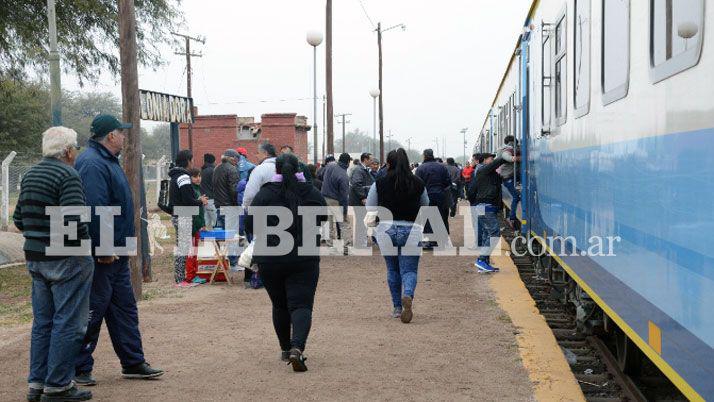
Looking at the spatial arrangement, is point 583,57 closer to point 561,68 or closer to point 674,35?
point 561,68

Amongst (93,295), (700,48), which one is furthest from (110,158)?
(700,48)

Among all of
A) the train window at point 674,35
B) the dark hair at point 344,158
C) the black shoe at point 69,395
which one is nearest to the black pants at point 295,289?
the black shoe at point 69,395

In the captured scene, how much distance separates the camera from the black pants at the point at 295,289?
23.6 feet

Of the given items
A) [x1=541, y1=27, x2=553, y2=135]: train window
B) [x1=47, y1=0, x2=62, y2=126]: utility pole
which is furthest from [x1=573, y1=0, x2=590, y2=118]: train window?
[x1=47, y1=0, x2=62, y2=126]: utility pole

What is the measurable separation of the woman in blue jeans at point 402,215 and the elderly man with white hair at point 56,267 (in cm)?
397

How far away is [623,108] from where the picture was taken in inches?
217

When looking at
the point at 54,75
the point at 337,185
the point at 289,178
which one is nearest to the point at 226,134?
the point at 337,185

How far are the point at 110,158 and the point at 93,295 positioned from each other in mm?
1010

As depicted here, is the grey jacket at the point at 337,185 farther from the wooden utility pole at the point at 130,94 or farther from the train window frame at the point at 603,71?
the train window frame at the point at 603,71

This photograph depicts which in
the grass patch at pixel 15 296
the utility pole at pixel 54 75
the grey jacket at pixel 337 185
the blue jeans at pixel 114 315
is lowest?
the grass patch at pixel 15 296

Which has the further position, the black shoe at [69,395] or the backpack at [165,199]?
the backpack at [165,199]

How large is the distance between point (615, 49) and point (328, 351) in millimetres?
3730

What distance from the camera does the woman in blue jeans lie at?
31.0 feet

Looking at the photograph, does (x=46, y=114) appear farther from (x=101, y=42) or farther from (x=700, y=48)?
(x=700, y=48)
